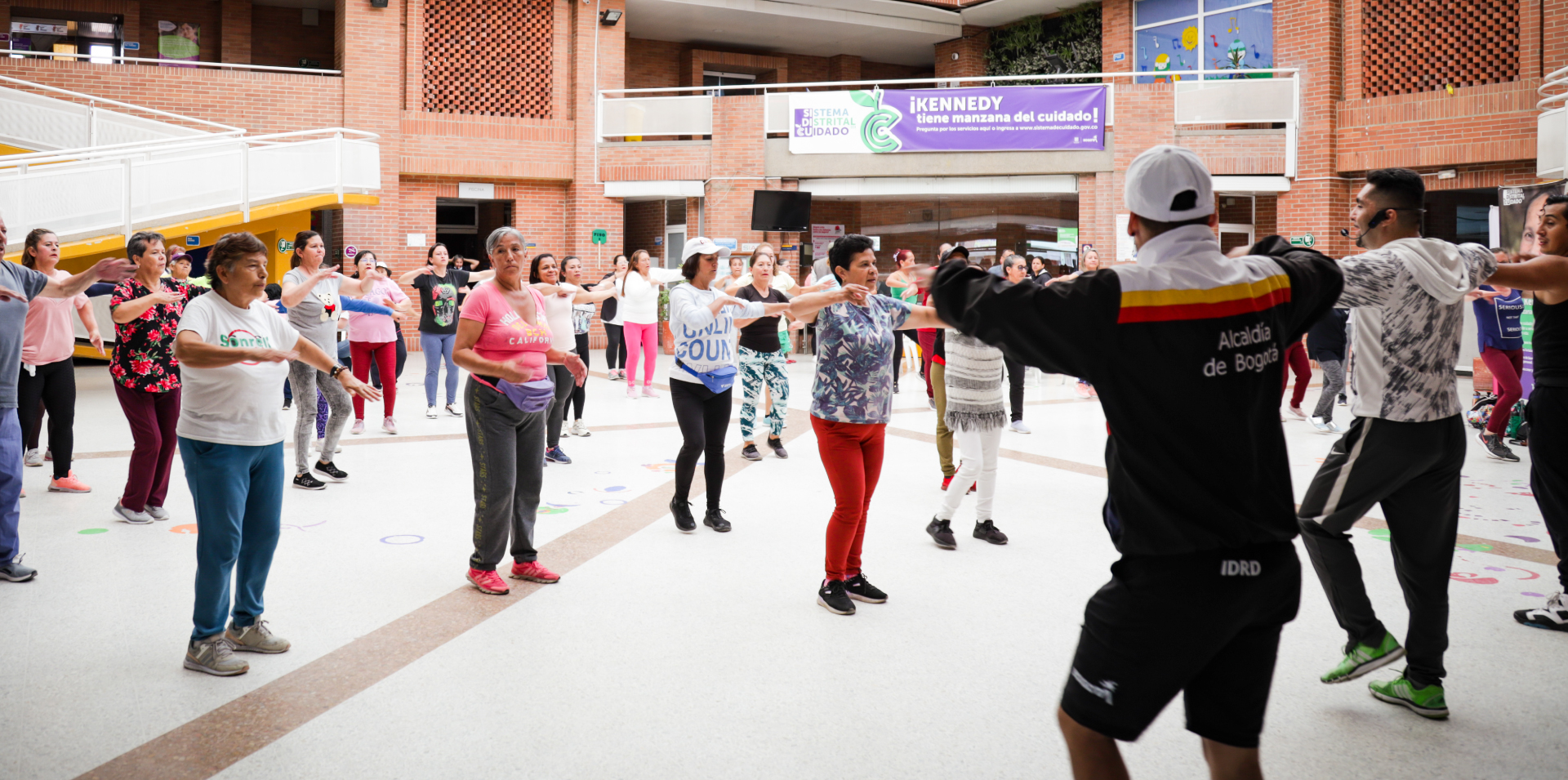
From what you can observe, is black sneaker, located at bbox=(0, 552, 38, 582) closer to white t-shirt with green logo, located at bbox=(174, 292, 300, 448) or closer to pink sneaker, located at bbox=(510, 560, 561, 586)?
white t-shirt with green logo, located at bbox=(174, 292, 300, 448)

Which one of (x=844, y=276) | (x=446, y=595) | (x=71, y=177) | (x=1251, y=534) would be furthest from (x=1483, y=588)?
(x=71, y=177)

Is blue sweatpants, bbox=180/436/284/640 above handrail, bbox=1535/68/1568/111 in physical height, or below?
below

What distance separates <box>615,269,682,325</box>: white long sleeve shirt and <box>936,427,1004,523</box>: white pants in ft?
21.4

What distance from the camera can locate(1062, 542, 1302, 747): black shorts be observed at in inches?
79.4

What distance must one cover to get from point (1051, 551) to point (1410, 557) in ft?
7.16

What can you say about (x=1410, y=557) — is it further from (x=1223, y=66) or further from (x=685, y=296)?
(x=1223, y=66)

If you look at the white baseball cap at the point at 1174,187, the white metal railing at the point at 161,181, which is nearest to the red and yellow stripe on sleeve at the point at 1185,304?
the white baseball cap at the point at 1174,187

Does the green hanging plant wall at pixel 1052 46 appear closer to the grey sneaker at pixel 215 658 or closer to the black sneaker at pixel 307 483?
the black sneaker at pixel 307 483

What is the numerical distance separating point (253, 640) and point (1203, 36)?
66.5 ft

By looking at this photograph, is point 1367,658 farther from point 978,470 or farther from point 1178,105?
point 1178,105

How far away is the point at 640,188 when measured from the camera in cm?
2034

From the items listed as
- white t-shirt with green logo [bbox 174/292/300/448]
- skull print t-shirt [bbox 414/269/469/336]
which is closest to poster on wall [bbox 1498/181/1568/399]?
white t-shirt with green logo [bbox 174/292/300/448]

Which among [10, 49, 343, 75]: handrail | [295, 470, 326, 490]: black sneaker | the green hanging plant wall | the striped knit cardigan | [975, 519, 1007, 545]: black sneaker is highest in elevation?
the green hanging plant wall

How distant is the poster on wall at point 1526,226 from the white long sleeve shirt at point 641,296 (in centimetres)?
797
